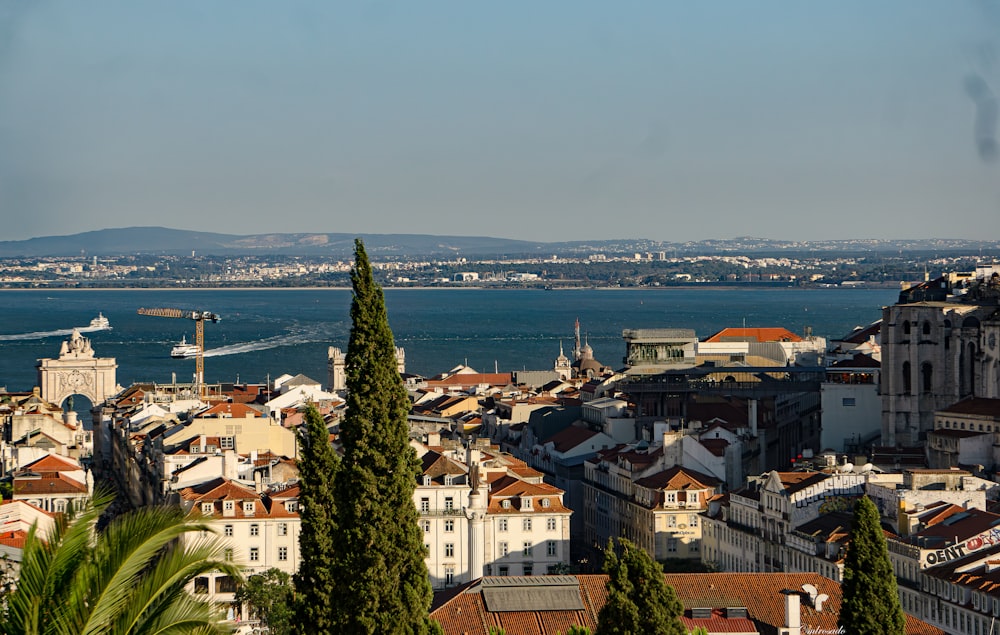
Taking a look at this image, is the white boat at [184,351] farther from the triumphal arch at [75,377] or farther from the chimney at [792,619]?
the chimney at [792,619]

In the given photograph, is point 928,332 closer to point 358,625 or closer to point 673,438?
point 673,438

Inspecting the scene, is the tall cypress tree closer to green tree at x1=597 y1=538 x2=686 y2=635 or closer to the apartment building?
green tree at x1=597 y1=538 x2=686 y2=635

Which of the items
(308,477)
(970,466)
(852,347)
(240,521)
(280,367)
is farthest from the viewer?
(280,367)

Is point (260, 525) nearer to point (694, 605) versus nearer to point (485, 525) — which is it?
point (485, 525)

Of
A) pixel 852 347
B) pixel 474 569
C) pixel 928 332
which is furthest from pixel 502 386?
pixel 474 569

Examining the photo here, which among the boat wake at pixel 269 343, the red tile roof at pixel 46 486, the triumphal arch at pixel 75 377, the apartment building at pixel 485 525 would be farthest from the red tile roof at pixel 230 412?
the boat wake at pixel 269 343

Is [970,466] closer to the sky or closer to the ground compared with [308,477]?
closer to the ground

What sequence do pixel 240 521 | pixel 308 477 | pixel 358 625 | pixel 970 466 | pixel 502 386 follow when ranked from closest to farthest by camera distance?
1. pixel 358 625
2. pixel 308 477
3. pixel 240 521
4. pixel 970 466
5. pixel 502 386
